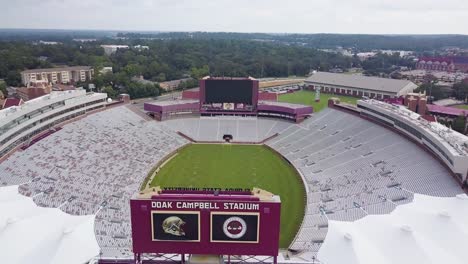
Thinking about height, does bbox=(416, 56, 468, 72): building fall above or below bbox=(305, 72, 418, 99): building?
above

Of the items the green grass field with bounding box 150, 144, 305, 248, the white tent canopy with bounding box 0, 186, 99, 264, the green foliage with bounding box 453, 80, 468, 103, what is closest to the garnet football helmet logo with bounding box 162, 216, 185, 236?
the white tent canopy with bounding box 0, 186, 99, 264

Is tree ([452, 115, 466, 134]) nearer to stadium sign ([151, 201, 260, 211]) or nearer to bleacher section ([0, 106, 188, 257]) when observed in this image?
bleacher section ([0, 106, 188, 257])

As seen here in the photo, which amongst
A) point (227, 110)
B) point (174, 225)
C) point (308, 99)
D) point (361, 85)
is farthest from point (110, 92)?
point (174, 225)

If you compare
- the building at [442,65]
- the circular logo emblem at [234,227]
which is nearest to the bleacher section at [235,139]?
the circular logo emblem at [234,227]

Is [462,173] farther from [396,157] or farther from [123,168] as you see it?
[123,168]

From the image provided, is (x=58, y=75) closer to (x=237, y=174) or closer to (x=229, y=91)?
(x=229, y=91)

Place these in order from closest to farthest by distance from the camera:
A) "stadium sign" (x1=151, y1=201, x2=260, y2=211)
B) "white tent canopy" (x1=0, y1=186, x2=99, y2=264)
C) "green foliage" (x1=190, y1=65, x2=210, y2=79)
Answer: "stadium sign" (x1=151, y1=201, x2=260, y2=211), "white tent canopy" (x1=0, y1=186, x2=99, y2=264), "green foliage" (x1=190, y1=65, x2=210, y2=79)
